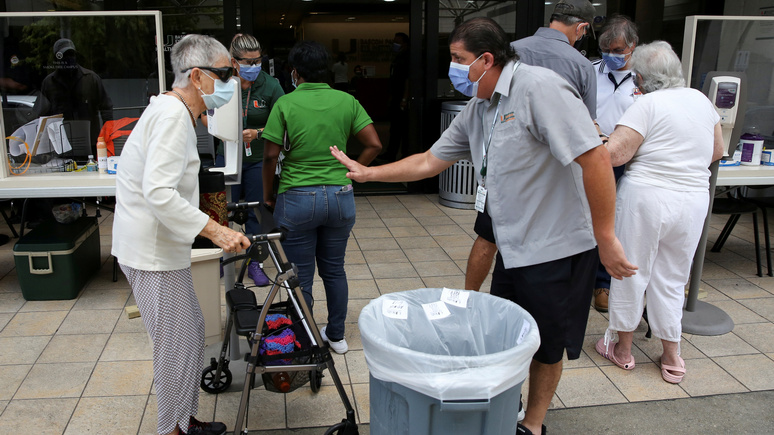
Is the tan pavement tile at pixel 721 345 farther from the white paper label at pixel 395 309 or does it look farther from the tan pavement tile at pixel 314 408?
the white paper label at pixel 395 309

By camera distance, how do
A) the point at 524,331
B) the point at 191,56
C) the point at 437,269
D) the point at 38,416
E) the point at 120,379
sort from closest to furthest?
the point at 524,331
the point at 191,56
the point at 38,416
the point at 120,379
the point at 437,269

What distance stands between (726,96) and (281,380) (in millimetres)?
3599

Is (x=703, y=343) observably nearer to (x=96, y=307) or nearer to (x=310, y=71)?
(x=310, y=71)

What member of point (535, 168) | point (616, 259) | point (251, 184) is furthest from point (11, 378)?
point (616, 259)

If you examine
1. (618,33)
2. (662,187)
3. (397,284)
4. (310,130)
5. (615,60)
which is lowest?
(397,284)

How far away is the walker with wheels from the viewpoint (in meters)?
→ 2.60

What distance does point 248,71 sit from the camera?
4238mm

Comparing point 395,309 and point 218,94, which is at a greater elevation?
point 218,94

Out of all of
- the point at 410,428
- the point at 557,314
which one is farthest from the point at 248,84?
the point at 410,428

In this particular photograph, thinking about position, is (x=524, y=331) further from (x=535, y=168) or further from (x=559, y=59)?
(x=559, y=59)

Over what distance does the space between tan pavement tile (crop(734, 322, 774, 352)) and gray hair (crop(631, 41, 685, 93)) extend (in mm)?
1683

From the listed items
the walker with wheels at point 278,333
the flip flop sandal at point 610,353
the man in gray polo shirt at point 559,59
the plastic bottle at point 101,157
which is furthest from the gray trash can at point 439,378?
the plastic bottle at point 101,157

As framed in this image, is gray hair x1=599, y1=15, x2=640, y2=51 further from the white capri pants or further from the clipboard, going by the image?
the clipboard

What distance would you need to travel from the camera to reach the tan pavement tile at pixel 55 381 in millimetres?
3240
